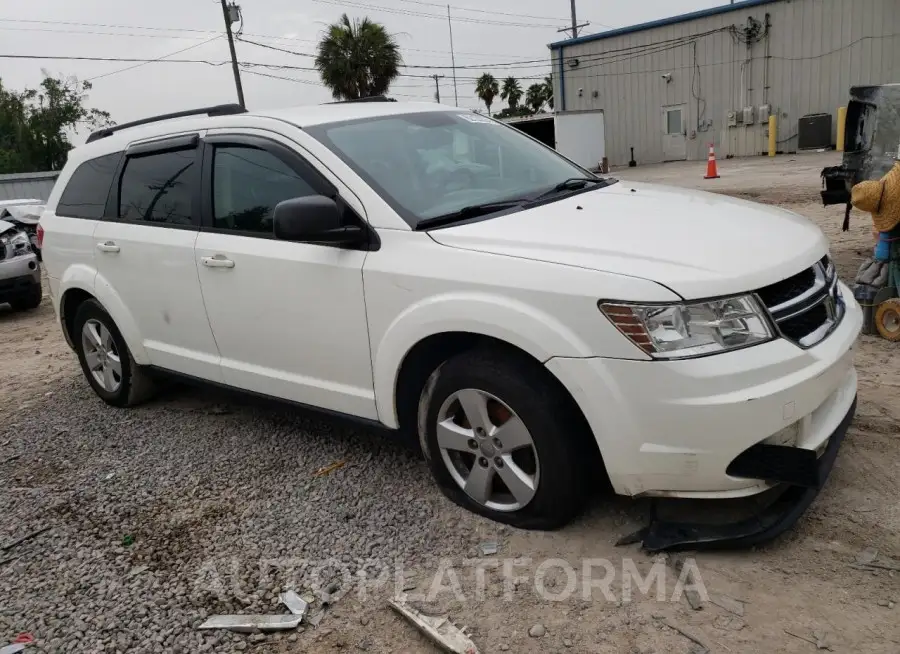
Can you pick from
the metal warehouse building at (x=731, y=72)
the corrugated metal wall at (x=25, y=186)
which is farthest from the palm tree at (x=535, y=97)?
the corrugated metal wall at (x=25, y=186)

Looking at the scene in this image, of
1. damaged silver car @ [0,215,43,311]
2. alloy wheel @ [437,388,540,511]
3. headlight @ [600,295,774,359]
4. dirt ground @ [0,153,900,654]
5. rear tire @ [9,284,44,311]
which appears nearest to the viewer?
dirt ground @ [0,153,900,654]

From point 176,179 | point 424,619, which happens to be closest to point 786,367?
point 424,619

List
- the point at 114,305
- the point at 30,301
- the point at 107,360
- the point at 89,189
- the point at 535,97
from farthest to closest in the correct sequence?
the point at 535,97 → the point at 30,301 → the point at 107,360 → the point at 89,189 → the point at 114,305

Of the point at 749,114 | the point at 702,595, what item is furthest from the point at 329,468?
the point at 749,114

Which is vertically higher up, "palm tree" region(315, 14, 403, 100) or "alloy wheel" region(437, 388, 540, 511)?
"palm tree" region(315, 14, 403, 100)

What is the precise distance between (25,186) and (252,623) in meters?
30.4

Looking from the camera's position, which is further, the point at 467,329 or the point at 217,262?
the point at 217,262

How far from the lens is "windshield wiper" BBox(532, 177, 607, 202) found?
3.50 metres

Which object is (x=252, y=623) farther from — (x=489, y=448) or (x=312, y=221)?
(x=312, y=221)

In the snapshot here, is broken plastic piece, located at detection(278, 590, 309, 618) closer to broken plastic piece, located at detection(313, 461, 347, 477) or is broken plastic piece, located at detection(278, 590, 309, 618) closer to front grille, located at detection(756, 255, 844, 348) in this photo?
broken plastic piece, located at detection(313, 461, 347, 477)

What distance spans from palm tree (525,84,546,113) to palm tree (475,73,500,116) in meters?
2.63

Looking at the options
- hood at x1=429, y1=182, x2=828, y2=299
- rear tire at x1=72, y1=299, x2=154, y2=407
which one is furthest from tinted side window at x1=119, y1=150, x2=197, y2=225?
hood at x1=429, y1=182, x2=828, y2=299

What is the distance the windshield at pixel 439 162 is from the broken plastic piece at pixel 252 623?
1.59 metres

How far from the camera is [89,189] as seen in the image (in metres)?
4.80
